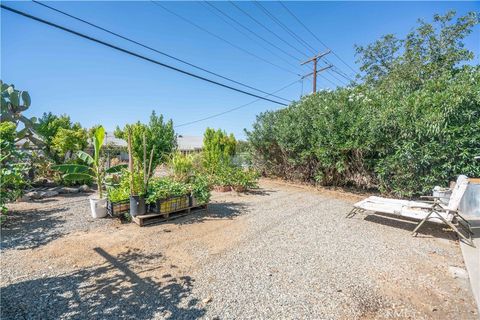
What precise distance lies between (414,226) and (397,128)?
317cm

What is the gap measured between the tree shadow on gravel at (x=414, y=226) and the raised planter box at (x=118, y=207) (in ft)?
19.9

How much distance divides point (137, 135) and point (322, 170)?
7725 mm

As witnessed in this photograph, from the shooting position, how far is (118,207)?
5.38 metres

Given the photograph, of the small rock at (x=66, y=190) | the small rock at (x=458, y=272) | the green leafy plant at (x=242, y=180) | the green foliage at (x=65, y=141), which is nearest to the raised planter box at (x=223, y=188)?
the green leafy plant at (x=242, y=180)

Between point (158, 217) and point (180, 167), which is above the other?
point (180, 167)

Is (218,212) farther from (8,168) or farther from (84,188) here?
(84,188)

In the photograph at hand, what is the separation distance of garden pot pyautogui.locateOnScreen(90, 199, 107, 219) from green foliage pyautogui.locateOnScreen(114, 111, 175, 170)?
2.88m

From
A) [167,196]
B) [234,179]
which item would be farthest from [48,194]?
[234,179]

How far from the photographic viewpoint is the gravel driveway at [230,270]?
2.58m

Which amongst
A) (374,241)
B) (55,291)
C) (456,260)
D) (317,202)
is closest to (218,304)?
(55,291)

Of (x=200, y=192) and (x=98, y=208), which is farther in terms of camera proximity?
(x=200, y=192)

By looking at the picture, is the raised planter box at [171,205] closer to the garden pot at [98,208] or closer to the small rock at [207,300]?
the garden pot at [98,208]

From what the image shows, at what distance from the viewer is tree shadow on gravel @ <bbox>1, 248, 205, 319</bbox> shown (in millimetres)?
2453

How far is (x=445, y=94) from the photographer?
6.20 meters
